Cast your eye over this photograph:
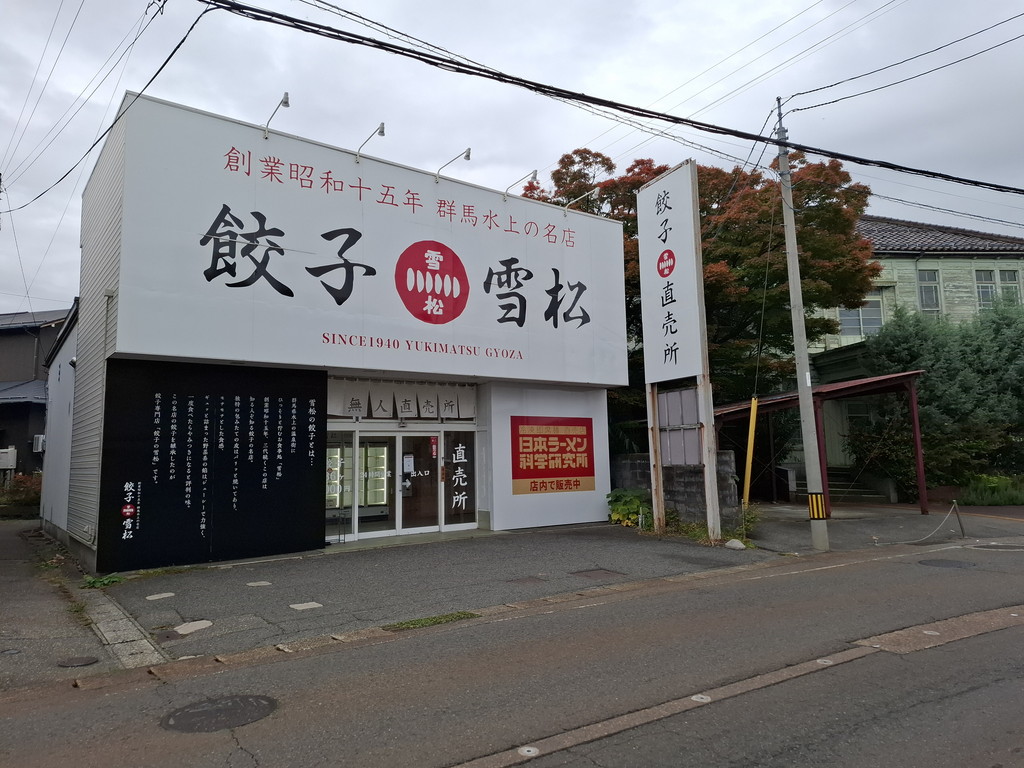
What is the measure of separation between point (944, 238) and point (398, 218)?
27.6 metres

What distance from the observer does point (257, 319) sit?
444 inches

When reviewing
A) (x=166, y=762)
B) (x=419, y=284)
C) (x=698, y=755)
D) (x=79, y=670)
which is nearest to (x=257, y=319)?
(x=419, y=284)

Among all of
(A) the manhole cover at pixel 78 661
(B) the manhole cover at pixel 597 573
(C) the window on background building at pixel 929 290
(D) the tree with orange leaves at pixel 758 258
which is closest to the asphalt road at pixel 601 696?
(A) the manhole cover at pixel 78 661

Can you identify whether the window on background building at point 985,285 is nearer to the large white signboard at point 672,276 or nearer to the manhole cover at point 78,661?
the large white signboard at point 672,276

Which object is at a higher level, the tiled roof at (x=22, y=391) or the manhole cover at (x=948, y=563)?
the tiled roof at (x=22, y=391)

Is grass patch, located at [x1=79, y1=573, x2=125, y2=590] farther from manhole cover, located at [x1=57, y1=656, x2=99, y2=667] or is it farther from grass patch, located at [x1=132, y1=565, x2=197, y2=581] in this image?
manhole cover, located at [x1=57, y1=656, x2=99, y2=667]

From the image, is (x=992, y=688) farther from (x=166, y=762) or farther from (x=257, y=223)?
(x=257, y=223)

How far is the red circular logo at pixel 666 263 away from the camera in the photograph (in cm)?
1377

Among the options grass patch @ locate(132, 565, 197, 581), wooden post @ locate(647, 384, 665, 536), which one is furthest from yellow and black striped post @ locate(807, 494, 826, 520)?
grass patch @ locate(132, 565, 197, 581)

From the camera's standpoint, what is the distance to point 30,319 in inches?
1117

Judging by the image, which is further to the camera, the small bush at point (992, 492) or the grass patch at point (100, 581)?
the small bush at point (992, 492)

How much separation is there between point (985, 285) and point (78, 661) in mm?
33375

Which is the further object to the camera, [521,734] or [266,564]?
[266,564]

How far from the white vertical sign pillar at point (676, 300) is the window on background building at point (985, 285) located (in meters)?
21.4
